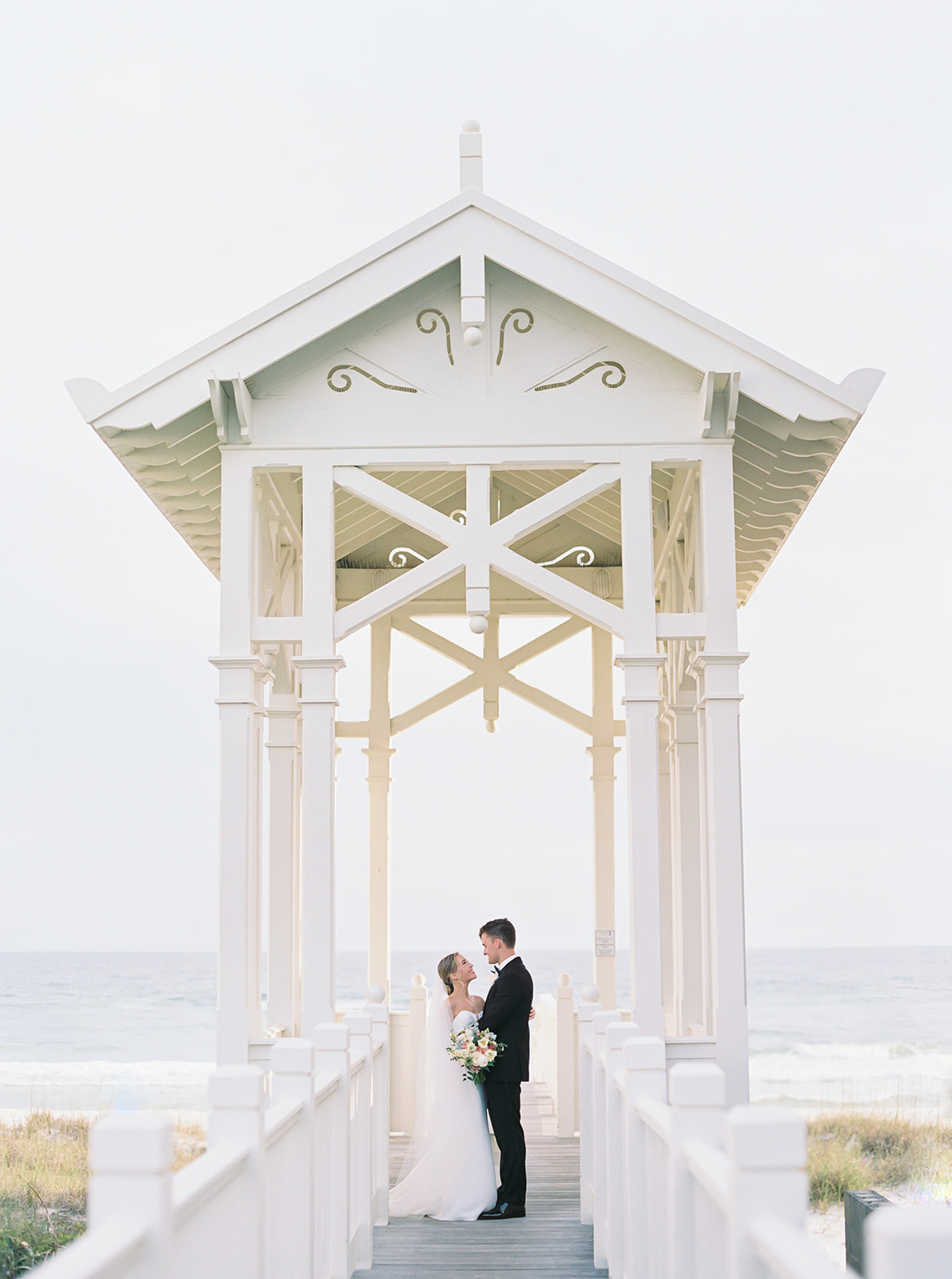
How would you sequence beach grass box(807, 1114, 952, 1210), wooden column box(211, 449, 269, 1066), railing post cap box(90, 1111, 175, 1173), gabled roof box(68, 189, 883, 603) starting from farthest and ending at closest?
beach grass box(807, 1114, 952, 1210) < gabled roof box(68, 189, 883, 603) < wooden column box(211, 449, 269, 1066) < railing post cap box(90, 1111, 175, 1173)

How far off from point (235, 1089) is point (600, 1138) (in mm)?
3176

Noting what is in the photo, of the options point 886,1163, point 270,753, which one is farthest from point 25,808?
point 270,753

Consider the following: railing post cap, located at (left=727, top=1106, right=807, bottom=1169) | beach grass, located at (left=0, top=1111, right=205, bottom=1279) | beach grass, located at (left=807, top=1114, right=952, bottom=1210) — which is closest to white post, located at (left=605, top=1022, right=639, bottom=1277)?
railing post cap, located at (left=727, top=1106, right=807, bottom=1169)

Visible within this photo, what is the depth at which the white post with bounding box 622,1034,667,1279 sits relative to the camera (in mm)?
4844

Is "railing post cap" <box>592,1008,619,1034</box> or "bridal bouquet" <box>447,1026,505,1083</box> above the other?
"railing post cap" <box>592,1008,619,1034</box>

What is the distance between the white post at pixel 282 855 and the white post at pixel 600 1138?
9.94 feet

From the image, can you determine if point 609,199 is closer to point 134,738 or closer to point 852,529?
point 852,529

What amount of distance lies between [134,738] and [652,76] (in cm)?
2479

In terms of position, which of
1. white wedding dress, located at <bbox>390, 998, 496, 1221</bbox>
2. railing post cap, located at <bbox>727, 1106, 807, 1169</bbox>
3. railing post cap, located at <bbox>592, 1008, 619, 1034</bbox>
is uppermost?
railing post cap, located at <bbox>727, 1106, 807, 1169</bbox>

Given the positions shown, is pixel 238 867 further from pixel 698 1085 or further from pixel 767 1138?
pixel 767 1138

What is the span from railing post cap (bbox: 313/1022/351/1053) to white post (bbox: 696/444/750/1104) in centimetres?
223

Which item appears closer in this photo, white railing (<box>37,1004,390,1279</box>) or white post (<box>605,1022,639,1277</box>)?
white railing (<box>37,1004,390,1279</box>)

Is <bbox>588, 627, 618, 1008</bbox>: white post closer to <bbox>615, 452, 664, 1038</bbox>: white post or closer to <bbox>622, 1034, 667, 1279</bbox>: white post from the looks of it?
<bbox>615, 452, 664, 1038</bbox>: white post

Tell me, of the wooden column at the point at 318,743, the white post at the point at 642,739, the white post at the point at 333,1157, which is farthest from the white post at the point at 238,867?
the white post at the point at 642,739
